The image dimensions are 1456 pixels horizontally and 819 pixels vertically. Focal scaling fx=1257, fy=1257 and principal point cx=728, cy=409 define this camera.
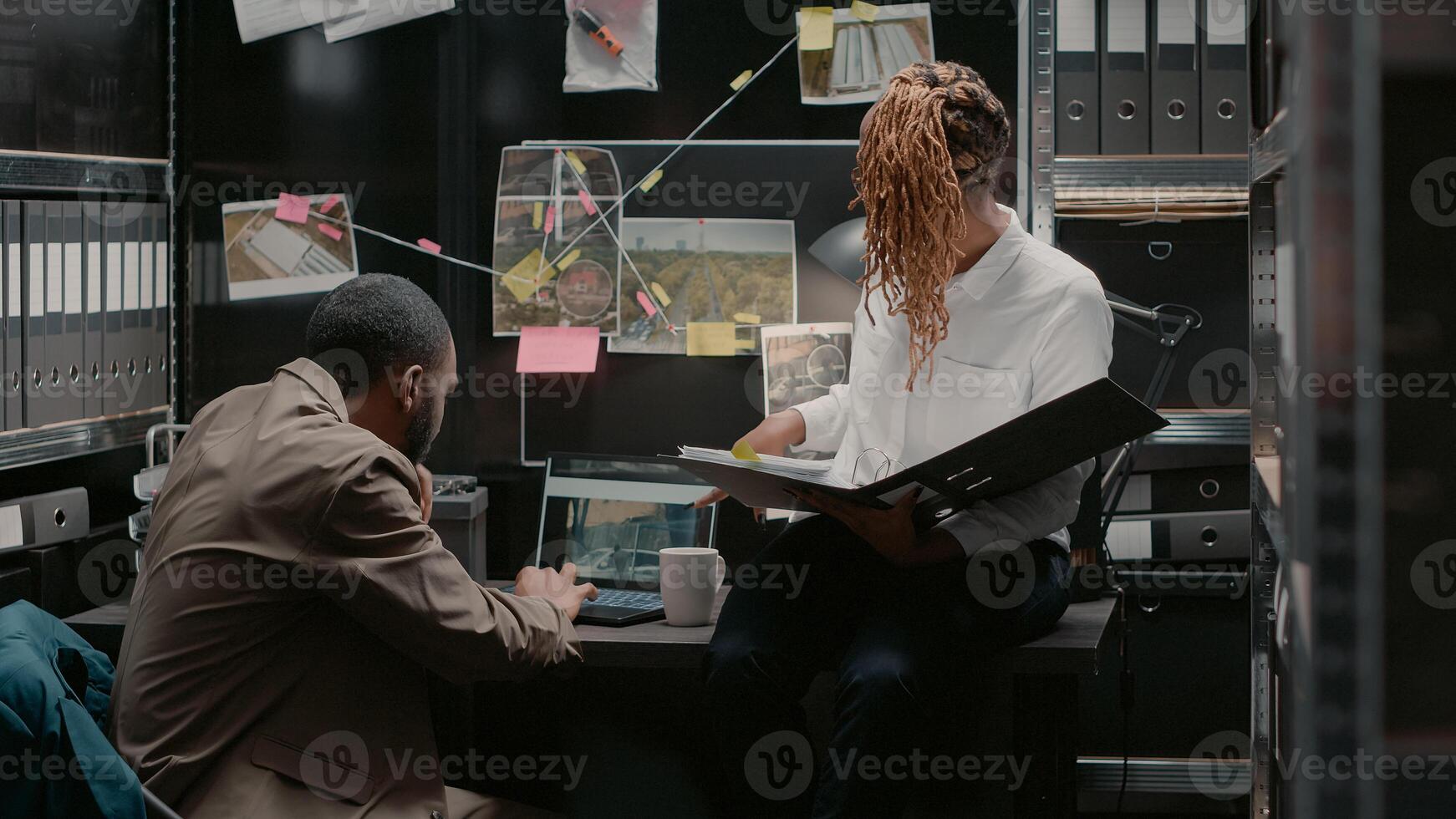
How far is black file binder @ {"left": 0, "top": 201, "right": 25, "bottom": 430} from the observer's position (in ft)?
6.35

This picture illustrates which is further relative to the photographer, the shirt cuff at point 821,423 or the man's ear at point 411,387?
the shirt cuff at point 821,423

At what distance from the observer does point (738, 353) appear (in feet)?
7.80

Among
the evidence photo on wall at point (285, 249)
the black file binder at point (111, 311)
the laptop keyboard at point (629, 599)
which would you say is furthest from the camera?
the evidence photo on wall at point (285, 249)

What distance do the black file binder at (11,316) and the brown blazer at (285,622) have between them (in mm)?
761

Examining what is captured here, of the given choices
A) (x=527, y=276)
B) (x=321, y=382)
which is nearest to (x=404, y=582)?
(x=321, y=382)

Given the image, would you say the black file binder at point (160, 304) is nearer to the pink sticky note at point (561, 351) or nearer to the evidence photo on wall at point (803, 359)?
the pink sticky note at point (561, 351)

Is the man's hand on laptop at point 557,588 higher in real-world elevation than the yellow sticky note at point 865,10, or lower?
lower

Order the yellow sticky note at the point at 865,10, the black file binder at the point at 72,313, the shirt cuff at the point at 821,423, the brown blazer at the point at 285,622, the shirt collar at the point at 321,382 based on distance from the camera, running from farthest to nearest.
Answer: the yellow sticky note at the point at 865,10 < the black file binder at the point at 72,313 < the shirt cuff at the point at 821,423 < the shirt collar at the point at 321,382 < the brown blazer at the point at 285,622

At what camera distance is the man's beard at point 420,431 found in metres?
1.58

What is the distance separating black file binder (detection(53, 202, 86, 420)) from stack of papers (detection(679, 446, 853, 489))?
1159 millimetres

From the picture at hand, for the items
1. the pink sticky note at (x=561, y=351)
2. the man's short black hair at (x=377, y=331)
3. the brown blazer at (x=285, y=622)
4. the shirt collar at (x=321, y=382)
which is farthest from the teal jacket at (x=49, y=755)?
the pink sticky note at (x=561, y=351)

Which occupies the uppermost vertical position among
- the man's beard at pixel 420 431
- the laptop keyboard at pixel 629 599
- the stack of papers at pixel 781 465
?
the man's beard at pixel 420 431

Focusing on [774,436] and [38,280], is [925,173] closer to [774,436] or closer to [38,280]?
[774,436]

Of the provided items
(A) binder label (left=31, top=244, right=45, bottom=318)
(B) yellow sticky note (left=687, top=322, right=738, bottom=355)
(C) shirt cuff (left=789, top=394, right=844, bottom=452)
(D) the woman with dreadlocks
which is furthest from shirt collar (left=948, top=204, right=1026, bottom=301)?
(A) binder label (left=31, top=244, right=45, bottom=318)
